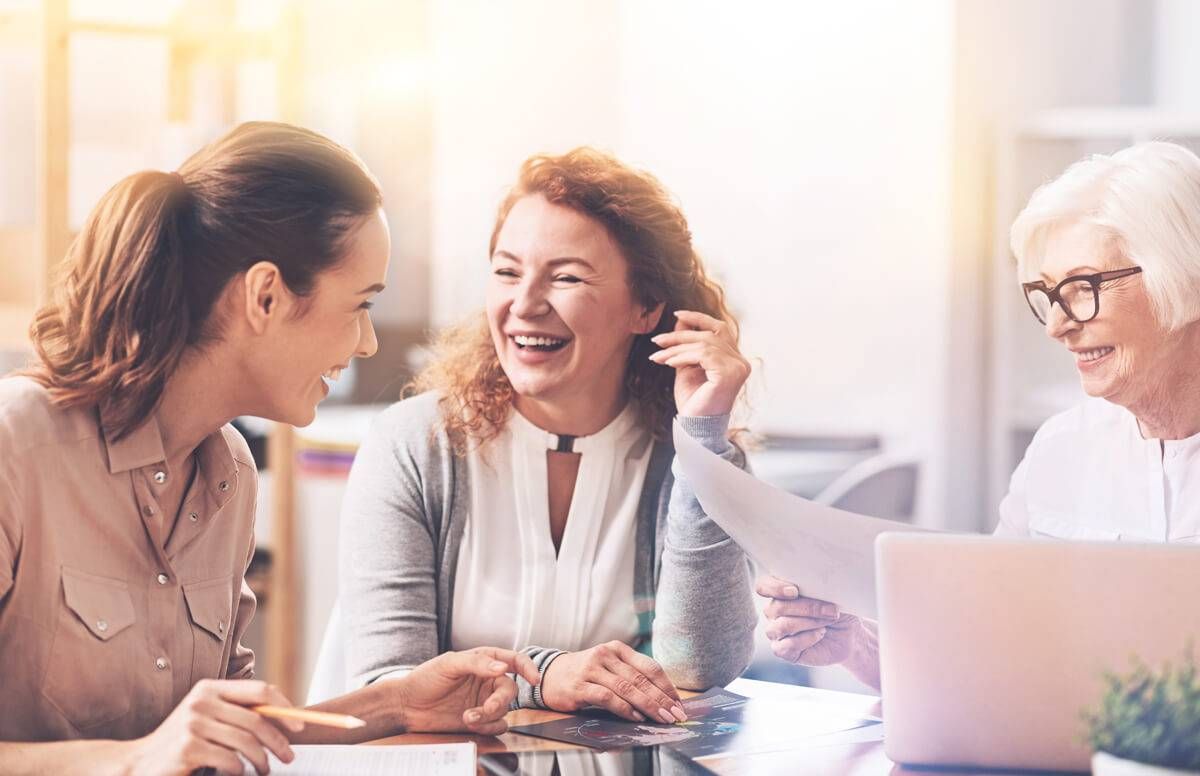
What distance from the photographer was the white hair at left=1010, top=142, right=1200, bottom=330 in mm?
1402

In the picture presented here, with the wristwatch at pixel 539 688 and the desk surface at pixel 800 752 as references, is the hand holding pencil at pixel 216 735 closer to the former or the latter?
the desk surface at pixel 800 752

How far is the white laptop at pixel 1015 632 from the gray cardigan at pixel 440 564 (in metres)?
0.49

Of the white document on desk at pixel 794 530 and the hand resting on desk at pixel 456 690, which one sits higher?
the white document on desk at pixel 794 530

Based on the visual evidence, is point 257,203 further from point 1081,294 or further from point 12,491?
point 1081,294

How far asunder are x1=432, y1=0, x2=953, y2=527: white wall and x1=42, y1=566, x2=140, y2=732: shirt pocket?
7.41ft

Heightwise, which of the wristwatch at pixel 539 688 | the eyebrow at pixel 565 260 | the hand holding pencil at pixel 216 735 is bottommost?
the wristwatch at pixel 539 688

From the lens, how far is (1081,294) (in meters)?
1.44

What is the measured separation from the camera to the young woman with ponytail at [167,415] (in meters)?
1.11

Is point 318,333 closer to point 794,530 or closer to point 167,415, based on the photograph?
point 167,415

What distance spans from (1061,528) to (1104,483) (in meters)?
0.07

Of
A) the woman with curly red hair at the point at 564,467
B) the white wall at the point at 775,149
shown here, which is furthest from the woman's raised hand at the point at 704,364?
the white wall at the point at 775,149

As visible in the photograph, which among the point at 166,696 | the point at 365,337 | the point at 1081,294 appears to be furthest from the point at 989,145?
the point at 166,696

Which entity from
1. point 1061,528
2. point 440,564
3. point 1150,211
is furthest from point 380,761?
point 1150,211

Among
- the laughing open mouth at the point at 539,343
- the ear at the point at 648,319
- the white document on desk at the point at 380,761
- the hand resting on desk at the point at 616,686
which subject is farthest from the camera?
the ear at the point at 648,319
